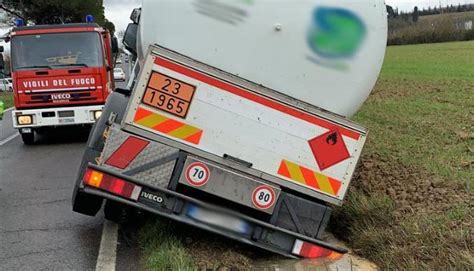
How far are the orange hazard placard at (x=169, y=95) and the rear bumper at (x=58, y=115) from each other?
763 centimetres

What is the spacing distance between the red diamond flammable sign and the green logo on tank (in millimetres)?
663

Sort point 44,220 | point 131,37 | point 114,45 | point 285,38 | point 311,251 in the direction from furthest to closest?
1. point 114,45
2. point 44,220
3. point 131,37
4. point 311,251
5. point 285,38

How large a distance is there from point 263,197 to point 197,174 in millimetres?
556

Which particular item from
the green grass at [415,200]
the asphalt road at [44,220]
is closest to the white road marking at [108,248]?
the asphalt road at [44,220]

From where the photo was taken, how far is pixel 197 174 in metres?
4.53

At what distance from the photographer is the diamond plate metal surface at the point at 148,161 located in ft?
14.8

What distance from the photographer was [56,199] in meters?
7.41

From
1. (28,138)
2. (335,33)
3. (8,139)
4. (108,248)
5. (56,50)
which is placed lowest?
(8,139)

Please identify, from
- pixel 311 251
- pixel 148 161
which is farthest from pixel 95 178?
pixel 311 251

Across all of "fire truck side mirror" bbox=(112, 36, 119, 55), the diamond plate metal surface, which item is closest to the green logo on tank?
the diamond plate metal surface

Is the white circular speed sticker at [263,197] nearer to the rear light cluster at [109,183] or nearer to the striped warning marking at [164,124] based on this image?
the striped warning marking at [164,124]

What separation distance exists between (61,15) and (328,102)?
51.2 metres

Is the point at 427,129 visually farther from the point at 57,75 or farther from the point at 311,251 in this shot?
the point at 57,75

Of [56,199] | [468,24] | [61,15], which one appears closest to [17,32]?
[56,199]
